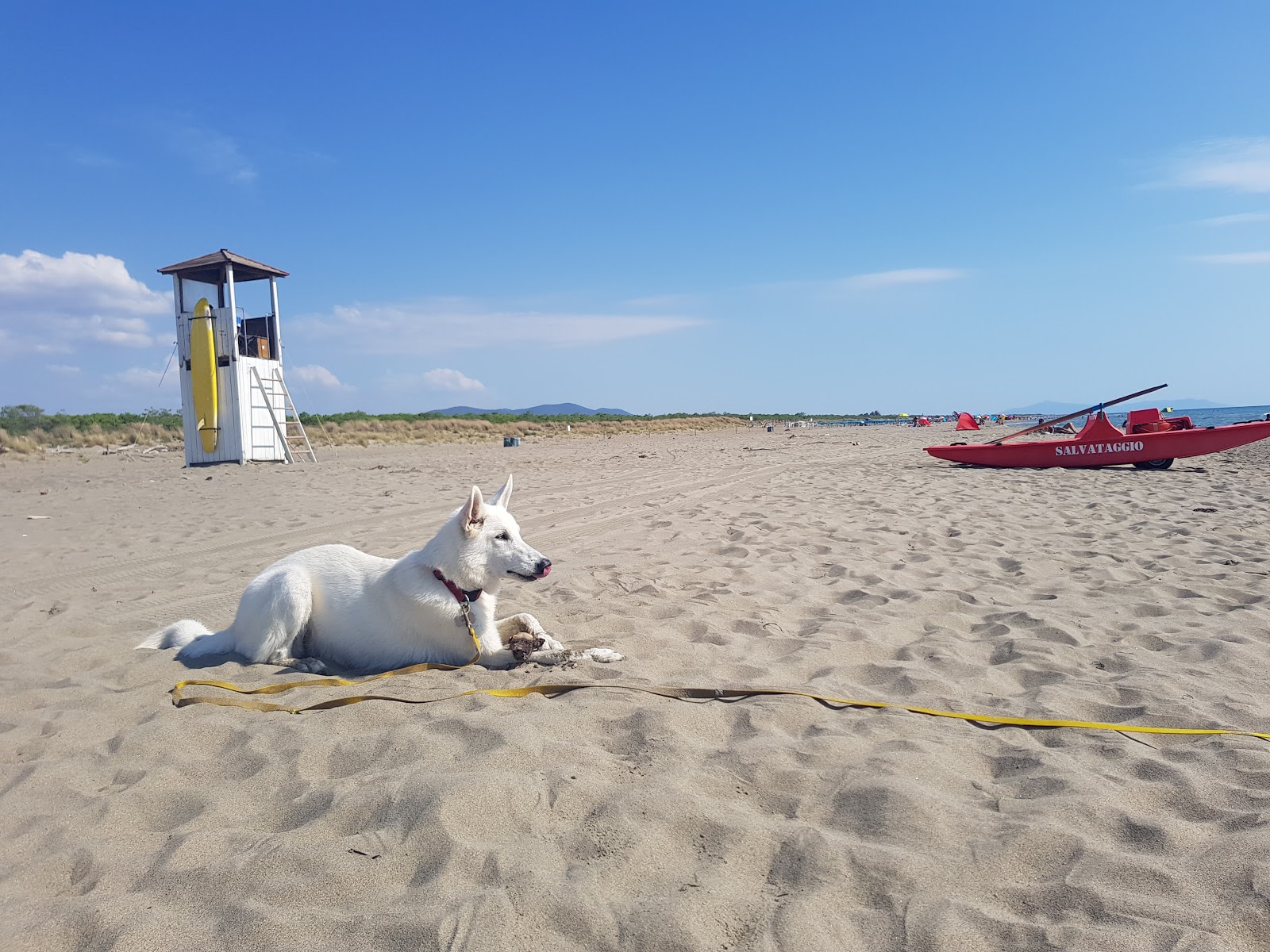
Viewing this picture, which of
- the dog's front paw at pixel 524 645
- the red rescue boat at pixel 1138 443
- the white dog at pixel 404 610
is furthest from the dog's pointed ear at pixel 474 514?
A: the red rescue boat at pixel 1138 443

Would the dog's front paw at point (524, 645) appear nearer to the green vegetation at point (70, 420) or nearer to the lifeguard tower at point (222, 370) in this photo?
the lifeguard tower at point (222, 370)

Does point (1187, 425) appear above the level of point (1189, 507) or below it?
above

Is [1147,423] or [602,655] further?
[1147,423]

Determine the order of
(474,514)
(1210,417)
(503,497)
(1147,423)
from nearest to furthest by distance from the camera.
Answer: (474,514), (503,497), (1147,423), (1210,417)

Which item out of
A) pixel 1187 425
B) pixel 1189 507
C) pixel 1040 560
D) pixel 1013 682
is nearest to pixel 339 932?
pixel 1013 682

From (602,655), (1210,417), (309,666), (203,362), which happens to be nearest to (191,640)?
(309,666)

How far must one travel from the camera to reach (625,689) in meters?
3.77

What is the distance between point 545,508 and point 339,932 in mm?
9346

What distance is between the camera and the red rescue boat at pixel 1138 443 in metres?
14.4

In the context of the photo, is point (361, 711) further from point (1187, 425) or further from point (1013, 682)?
point (1187, 425)

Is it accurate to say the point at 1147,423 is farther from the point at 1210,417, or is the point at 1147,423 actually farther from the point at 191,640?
the point at 1210,417

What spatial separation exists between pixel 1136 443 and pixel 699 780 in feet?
50.4

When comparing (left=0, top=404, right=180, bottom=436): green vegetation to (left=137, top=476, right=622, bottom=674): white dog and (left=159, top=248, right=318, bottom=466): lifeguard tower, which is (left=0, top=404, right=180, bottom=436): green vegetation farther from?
(left=137, top=476, right=622, bottom=674): white dog

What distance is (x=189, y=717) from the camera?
3.54 m
